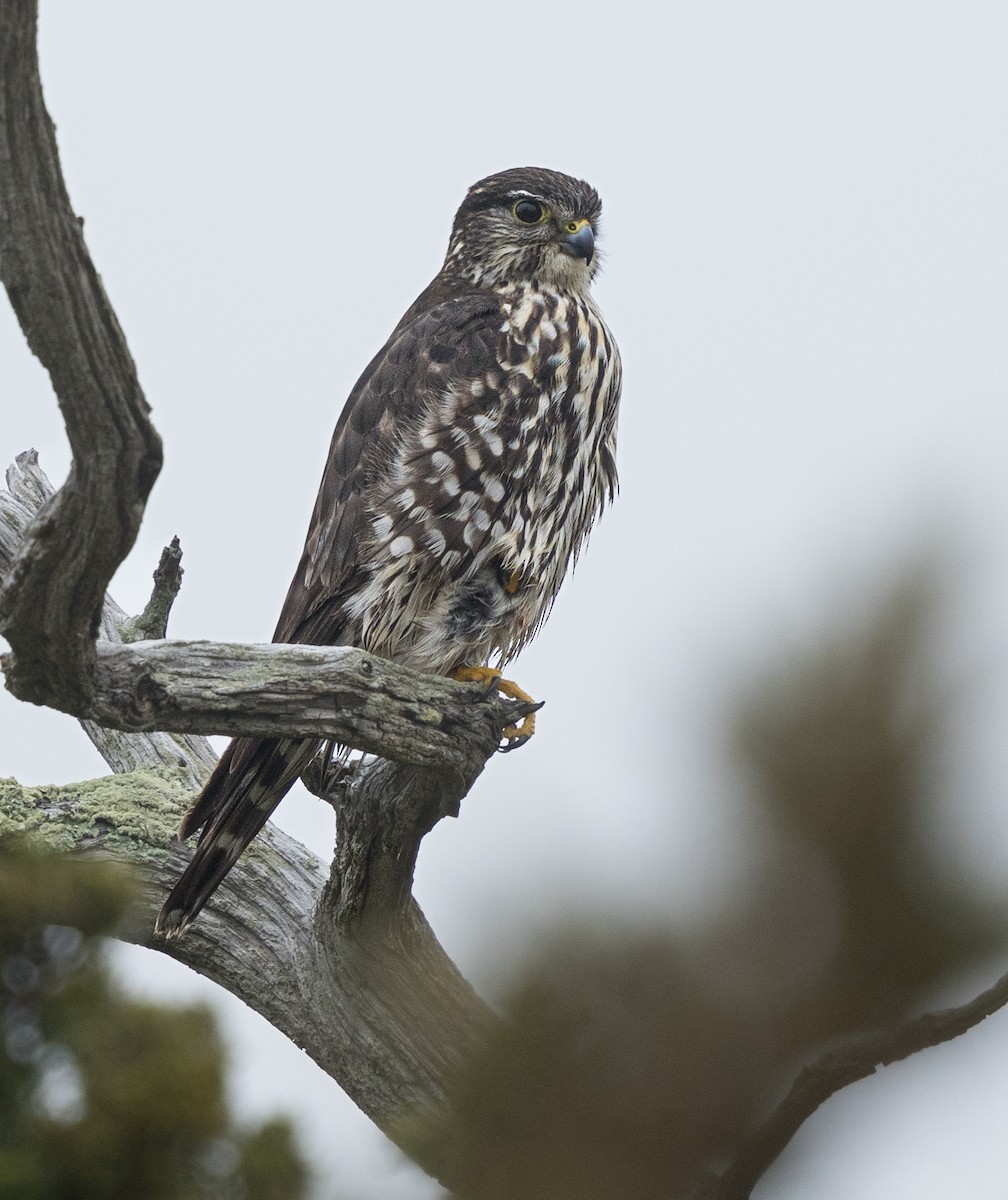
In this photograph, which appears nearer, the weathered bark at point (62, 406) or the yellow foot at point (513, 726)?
the weathered bark at point (62, 406)

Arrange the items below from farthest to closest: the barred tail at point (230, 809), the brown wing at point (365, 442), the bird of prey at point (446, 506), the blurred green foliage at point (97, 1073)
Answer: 1. the brown wing at point (365, 442)
2. the bird of prey at point (446, 506)
3. the barred tail at point (230, 809)
4. the blurred green foliage at point (97, 1073)

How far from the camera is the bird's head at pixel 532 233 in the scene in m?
4.56

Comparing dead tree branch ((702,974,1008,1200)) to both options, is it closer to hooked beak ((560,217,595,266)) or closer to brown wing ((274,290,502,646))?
brown wing ((274,290,502,646))

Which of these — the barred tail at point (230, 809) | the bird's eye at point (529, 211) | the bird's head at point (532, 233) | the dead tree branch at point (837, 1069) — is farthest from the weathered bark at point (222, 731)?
the bird's eye at point (529, 211)

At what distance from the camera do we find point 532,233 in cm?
459

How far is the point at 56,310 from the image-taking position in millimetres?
2213

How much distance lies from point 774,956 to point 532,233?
397cm

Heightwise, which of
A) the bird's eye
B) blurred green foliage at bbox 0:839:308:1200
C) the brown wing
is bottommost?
blurred green foliage at bbox 0:839:308:1200

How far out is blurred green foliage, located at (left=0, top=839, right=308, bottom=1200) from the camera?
3.60 ft

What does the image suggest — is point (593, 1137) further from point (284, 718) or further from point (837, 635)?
point (284, 718)

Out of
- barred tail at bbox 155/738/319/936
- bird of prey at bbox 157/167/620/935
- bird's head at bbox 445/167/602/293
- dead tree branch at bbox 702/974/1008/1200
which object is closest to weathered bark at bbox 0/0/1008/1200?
dead tree branch at bbox 702/974/1008/1200

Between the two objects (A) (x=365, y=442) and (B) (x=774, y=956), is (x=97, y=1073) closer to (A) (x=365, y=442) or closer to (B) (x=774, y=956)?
(B) (x=774, y=956)

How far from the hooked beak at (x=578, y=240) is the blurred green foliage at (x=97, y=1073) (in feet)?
12.1

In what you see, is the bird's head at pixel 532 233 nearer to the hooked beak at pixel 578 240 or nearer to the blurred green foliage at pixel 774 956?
the hooked beak at pixel 578 240
